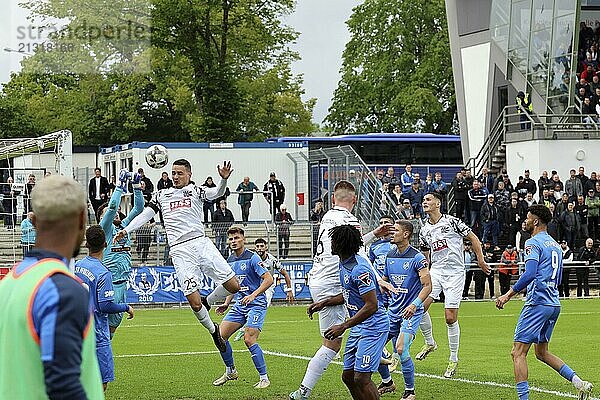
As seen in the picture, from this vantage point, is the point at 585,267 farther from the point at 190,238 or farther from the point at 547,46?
the point at 190,238

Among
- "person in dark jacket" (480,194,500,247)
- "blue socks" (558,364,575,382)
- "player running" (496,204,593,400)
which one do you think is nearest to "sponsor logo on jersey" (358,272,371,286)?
"player running" (496,204,593,400)

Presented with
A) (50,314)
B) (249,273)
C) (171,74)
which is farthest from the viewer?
(171,74)

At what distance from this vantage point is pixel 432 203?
14.2 metres

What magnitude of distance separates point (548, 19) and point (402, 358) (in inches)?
1132

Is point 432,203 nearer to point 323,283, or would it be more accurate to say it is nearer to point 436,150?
point 323,283

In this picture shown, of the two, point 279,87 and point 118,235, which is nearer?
point 118,235

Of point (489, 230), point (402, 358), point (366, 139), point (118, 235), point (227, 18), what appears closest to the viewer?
point (402, 358)

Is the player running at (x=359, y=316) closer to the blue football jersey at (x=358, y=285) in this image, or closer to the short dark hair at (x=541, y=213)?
the blue football jersey at (x=358, y=285)

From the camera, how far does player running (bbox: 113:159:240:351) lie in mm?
13672

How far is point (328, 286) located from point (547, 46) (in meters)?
29.6

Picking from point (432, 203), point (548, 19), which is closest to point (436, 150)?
point (548, 19)

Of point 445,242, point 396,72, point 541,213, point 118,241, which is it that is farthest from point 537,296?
point 396,72

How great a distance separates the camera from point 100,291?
395 inches

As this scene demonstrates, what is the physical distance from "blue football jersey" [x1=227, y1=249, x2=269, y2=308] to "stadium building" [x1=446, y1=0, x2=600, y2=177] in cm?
2409
